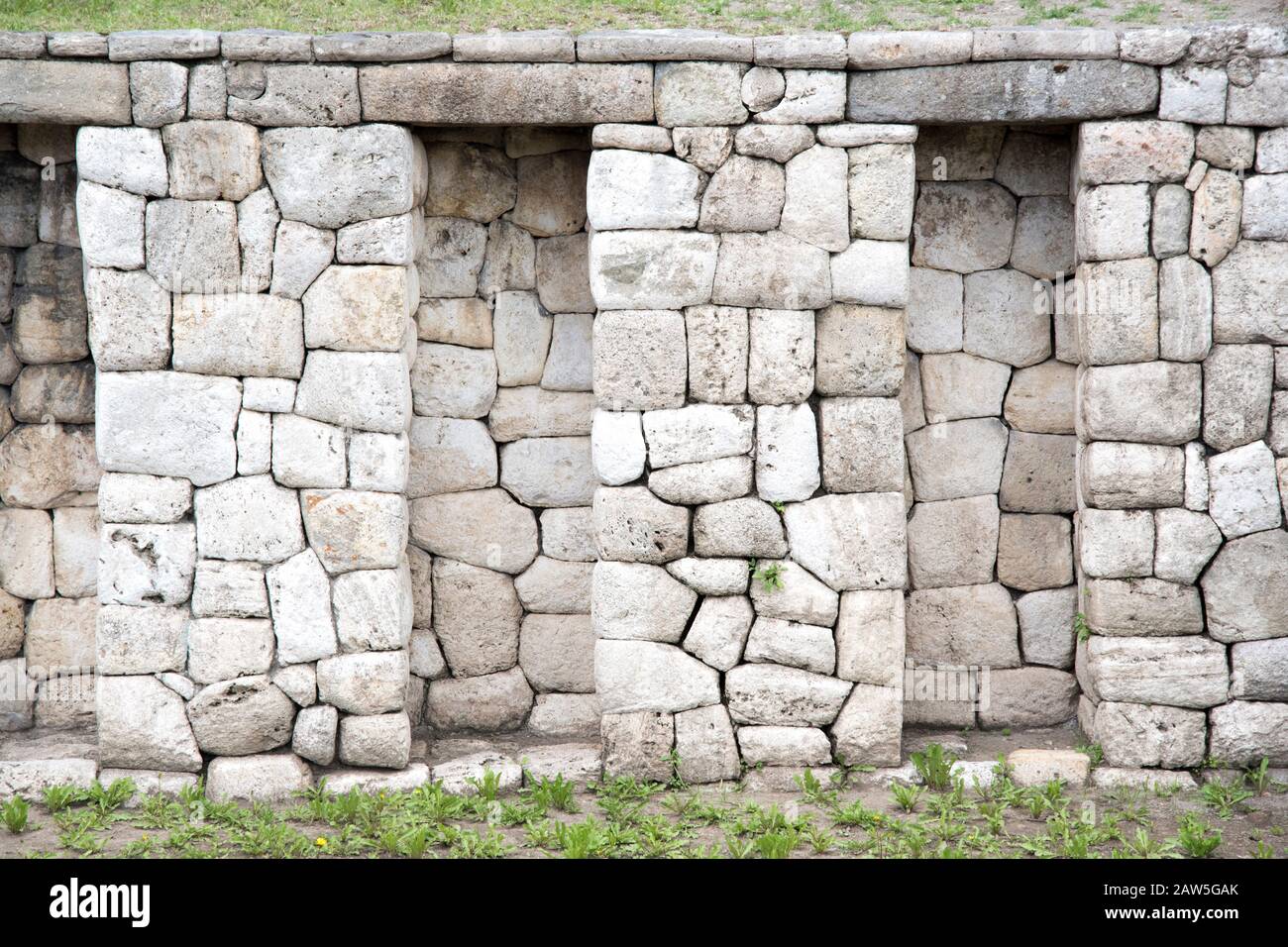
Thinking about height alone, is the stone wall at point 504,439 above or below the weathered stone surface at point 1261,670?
above

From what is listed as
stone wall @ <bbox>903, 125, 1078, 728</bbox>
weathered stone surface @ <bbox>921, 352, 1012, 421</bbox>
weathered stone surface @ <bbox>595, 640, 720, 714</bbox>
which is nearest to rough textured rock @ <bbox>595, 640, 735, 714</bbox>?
weathered stone surface @ <bbox>595, 640, 720, 714</bbox>

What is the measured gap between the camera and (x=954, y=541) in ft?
20.7

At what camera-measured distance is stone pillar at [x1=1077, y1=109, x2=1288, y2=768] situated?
569 cm

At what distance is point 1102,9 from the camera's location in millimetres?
6551

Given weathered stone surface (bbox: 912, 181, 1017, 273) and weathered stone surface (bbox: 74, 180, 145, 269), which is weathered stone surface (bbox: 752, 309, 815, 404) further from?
weathered stone surface (bbox: 74, 180, 145, 269)

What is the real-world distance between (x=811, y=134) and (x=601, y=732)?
295cm

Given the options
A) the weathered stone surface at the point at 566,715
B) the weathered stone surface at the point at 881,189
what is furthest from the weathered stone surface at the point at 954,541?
the weathered stone surface at the point at 566,715

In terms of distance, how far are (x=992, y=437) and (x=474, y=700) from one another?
2935 mm

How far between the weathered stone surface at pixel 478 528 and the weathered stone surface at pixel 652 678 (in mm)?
767

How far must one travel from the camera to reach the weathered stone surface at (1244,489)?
Answer: 5.75m

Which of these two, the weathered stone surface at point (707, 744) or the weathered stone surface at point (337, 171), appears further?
the weathered stone surface at point (707, 744)

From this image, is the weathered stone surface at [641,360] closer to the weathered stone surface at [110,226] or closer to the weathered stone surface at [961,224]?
the weathered stone surface at [961,224]

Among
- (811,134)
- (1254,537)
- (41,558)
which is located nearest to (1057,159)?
(811,134)

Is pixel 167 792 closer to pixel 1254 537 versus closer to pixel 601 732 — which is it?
pixel 601 732
